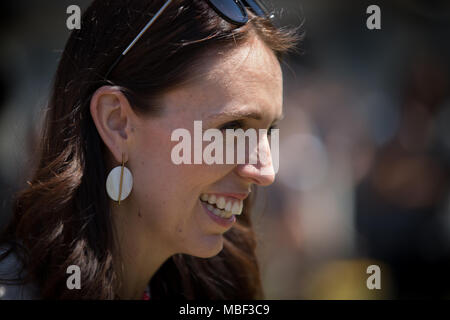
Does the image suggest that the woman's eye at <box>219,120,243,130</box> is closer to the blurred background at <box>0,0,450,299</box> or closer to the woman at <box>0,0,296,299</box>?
the woman at <box>0,0,296,299</box>

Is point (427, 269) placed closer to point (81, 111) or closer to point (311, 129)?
point (311, 129)

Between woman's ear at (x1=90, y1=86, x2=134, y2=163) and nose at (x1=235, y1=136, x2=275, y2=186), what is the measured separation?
15.1 inches

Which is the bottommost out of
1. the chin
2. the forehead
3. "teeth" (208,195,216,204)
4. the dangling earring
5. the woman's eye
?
the chin

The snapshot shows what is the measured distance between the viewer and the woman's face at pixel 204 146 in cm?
149

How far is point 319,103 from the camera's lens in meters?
3.94

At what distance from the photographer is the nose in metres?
1.57

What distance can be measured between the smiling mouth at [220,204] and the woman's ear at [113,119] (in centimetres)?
31

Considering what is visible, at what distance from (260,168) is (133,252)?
0.53 metres

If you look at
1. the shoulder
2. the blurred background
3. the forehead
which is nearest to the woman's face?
the forehead

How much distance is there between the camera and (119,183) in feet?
5.04

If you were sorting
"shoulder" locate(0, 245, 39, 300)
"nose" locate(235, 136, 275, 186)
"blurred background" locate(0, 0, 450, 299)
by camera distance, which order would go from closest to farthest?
"shoulder" locate(0, 245, 39, 300) → "nose" locate(235, 136, 275, 186) → "blurred background" locate(0, 0, 450, 299)

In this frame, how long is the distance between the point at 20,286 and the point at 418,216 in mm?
2733

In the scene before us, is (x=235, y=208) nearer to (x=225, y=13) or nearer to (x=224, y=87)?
(x=224, y=87)

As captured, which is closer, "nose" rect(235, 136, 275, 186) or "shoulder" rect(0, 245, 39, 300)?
"shoulder" rect(0, 245, 39, 300)
